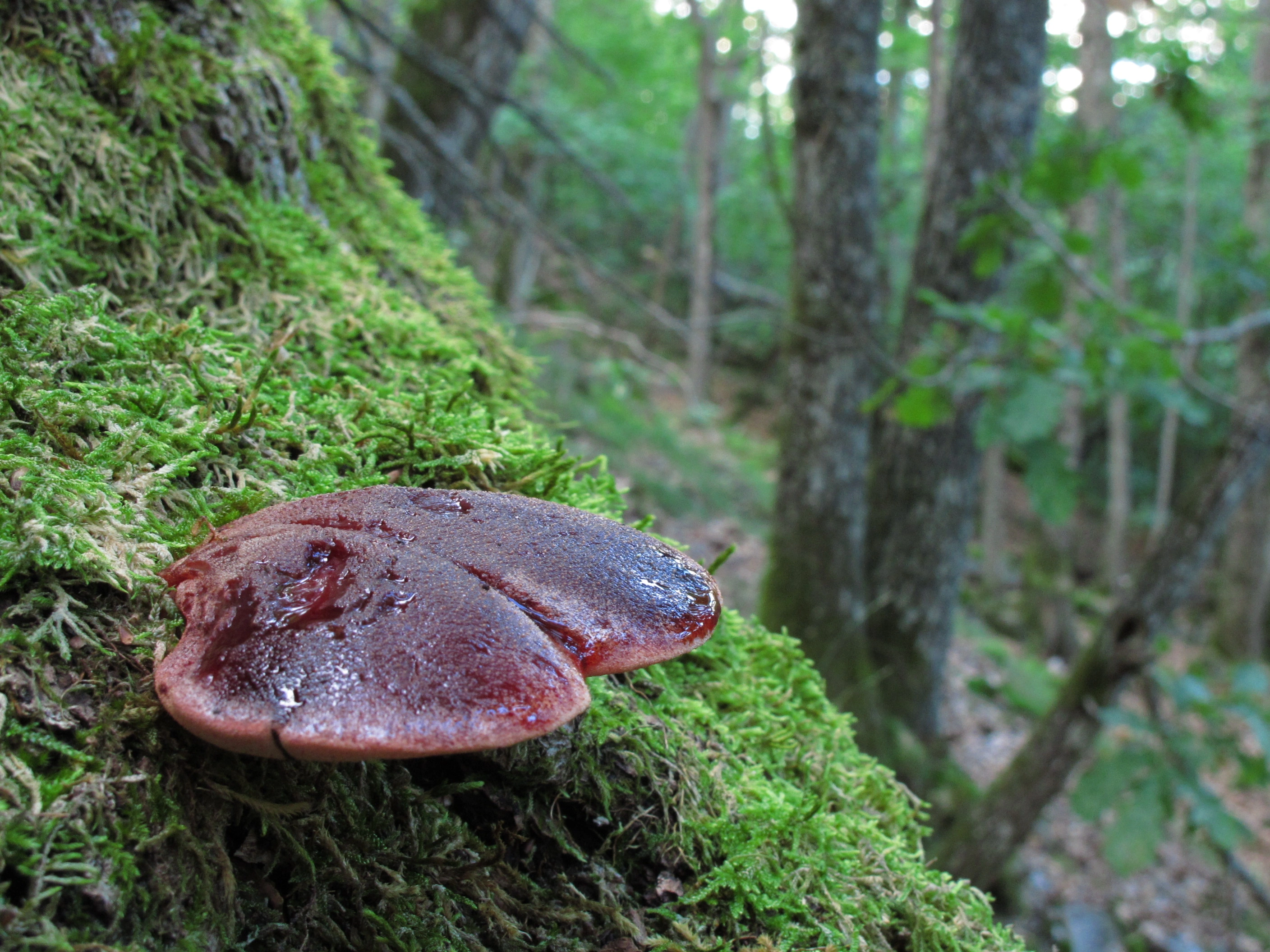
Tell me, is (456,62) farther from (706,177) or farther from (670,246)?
(670,246)

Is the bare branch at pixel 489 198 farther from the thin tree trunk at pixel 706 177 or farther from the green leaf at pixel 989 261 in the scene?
the thin tree trunk at pixel 706 177

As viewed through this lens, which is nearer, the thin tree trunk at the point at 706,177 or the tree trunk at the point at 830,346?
the tree trunk at the point at 830,346

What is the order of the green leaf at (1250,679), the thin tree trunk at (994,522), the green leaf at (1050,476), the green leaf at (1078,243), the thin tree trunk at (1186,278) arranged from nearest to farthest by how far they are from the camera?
the green leaf at (1078,243) < the green leaf at (1250,679) < the green leaf at (1050,476) < the thin tree trunk at (1186,278) < the thin tree trunk at (994,522)

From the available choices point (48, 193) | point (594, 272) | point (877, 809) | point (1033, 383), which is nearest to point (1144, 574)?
point (1033, 383)

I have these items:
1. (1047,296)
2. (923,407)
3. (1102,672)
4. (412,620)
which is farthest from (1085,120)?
(412,620)

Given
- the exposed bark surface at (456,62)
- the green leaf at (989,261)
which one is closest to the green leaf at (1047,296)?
the green leaf at (989,261)

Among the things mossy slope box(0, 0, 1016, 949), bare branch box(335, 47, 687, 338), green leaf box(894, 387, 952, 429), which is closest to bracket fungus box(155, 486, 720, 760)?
mossy slope box(0, 0, 1016, 949)

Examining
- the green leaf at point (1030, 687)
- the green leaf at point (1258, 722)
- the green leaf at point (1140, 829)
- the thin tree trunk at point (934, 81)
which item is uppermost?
the thin tree trunk at point (934, 81)

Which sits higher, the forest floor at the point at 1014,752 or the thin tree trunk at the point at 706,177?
the thin tree trunk at the point at 706,177
